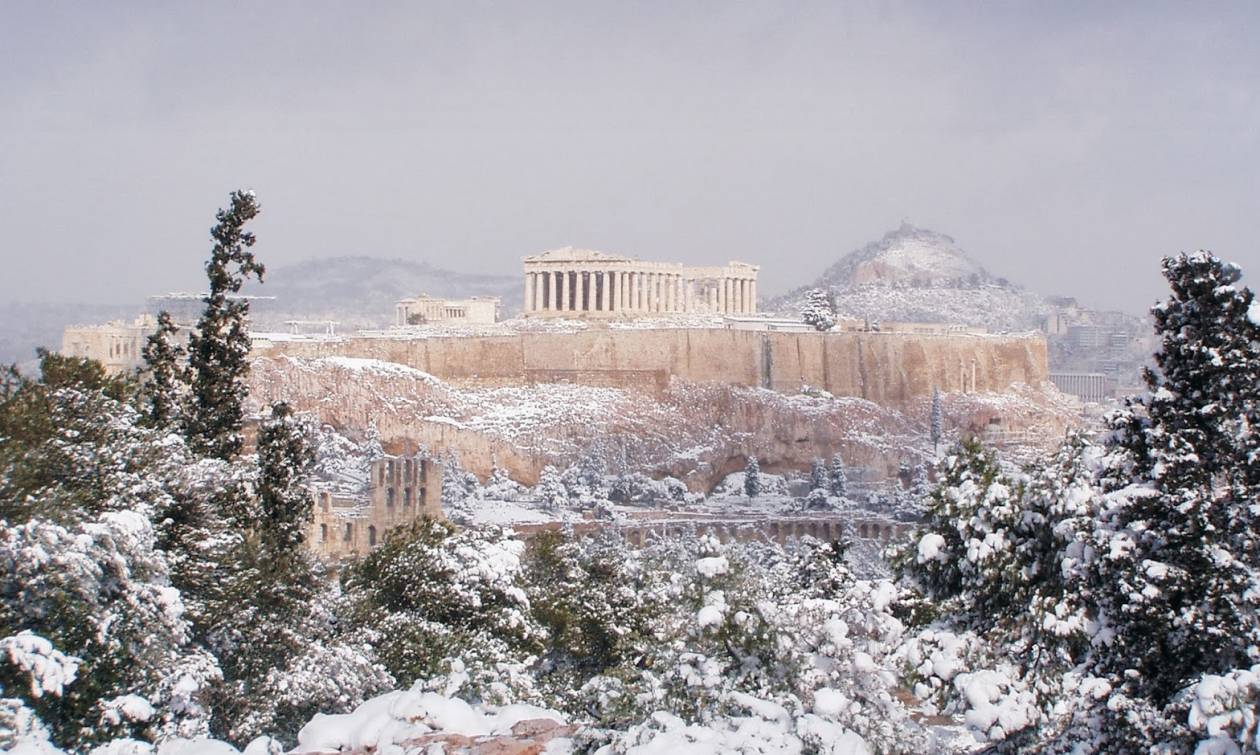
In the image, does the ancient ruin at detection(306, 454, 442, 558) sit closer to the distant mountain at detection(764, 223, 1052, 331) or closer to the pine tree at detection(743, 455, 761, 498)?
the pine tree at detection(743, 455, 761, 498)

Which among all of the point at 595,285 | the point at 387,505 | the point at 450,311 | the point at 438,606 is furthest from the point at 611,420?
the point at 438,606

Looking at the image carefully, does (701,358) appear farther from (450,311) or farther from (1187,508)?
(1187,508)

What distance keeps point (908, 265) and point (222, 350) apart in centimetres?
16393

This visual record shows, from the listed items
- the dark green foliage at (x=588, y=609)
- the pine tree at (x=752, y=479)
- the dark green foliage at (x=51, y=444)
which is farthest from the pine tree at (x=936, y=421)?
the dark green foliage at (x=51, y=444)

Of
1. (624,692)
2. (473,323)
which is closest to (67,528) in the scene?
(624,692)

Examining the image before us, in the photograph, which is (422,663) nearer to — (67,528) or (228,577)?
(228,577)

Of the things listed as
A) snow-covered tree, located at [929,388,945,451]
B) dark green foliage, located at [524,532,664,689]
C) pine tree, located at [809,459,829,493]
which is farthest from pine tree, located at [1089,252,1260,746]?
snow-covered tree, located at [929,388,945,451]

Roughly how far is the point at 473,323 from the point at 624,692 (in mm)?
68056

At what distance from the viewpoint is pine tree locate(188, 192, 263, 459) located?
18.8 m

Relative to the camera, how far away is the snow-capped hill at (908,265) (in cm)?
16812

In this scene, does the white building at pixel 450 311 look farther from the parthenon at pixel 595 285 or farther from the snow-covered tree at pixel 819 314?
the snow-covered tree at pixel 819 314

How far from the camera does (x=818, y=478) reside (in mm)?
63219

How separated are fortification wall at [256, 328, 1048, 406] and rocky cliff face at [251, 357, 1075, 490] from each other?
2.98 ft

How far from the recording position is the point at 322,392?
6138cm
